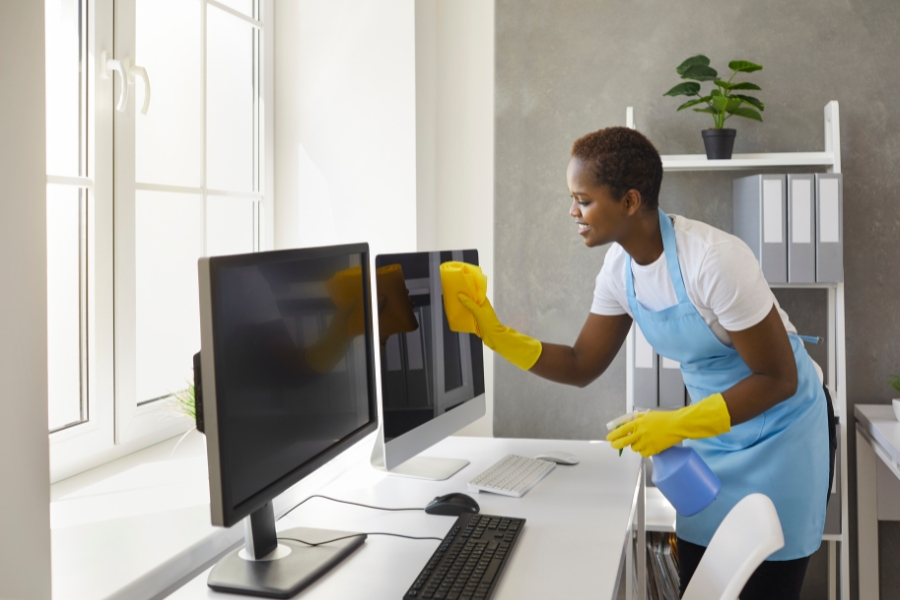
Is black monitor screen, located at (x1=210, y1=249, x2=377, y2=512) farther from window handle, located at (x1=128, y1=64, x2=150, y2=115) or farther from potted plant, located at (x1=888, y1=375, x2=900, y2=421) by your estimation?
potted plant, located at (x1=888, y1=375, x2=900, y2=421)

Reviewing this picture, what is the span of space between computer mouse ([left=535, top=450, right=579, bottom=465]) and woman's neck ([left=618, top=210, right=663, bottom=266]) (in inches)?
19.2

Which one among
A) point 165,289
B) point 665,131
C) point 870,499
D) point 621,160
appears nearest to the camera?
point 621,160

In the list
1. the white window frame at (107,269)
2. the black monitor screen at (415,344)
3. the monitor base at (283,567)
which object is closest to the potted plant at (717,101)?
the black monitor screen at (415,344)

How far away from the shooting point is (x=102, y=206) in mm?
Result: 1742

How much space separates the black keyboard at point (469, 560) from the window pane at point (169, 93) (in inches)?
45.9

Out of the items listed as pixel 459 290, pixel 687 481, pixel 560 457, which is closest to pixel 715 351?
pixel 687 481

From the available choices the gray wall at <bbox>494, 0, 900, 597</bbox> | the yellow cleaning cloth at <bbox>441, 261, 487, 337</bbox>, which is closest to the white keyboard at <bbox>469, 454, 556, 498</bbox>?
the yellow cleaning cloth at <bbox>441, 261, 487, 337</bbox>

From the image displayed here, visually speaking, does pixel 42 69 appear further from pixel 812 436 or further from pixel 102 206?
pixel 812 436

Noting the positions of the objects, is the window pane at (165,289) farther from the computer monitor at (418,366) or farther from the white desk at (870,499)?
the white desk at (870,499)

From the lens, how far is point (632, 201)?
64.6 inches

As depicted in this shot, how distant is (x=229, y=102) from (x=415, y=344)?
1129mm

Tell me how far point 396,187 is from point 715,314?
112cm

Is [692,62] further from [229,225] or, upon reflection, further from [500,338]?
[229,225]

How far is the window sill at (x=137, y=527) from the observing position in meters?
1.16
